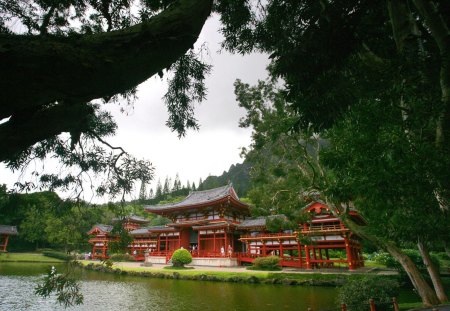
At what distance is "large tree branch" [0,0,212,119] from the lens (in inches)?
69.1

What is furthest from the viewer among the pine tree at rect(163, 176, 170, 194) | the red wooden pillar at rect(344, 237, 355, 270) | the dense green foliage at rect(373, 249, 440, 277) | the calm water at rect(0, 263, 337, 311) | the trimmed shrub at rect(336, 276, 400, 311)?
the pine tree at rect(163, 176, 170, 194)

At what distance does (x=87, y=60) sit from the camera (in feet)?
6.32

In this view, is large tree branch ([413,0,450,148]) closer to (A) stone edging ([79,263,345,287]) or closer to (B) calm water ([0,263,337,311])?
(B) calm water ([0,263,337,311])

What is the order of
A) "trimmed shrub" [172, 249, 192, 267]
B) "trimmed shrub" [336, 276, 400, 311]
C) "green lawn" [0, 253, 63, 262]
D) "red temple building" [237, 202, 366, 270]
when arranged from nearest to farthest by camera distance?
"trimmed shrub" [336, 276, 400, 311], "red temple building" [237, 202, 366, 270], "trimmed shrub" [172, 249, 192, 267], "green lawn" [0, 253, 63, 262]

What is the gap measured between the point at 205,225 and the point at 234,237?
3097mm

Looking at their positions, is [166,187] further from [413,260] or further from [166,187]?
[413,260]

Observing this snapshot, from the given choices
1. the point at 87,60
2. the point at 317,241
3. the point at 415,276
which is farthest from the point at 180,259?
the point at 87,60

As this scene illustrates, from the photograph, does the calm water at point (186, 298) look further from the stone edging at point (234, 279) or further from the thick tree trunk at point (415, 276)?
the thick tree trunk at point (415, 276)

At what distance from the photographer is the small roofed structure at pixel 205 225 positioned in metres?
26.7

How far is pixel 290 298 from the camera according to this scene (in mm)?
12297

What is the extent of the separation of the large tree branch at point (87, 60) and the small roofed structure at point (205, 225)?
24.0 metres

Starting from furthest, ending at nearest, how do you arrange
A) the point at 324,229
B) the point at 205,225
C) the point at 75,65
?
the point at 205,225, the point at 324,229, the point at 75,65

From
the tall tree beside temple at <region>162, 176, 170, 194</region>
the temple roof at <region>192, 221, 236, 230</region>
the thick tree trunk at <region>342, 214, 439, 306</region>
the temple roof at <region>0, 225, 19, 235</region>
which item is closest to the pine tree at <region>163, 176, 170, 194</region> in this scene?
the tall tree beside temple at <region>162, 176, 170, 194</region>

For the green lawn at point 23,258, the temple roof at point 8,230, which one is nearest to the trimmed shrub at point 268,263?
the green lawn at point 23,258
